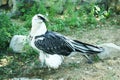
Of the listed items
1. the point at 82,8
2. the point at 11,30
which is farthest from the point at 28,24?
the point at 82,8

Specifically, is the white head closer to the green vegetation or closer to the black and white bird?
the black and white bird

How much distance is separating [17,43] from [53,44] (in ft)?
4.05

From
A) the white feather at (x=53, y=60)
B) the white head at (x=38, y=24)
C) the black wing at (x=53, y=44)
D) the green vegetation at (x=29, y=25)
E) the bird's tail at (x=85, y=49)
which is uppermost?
the white head at (x=38, y=24)

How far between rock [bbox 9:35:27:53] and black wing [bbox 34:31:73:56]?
1033 mm

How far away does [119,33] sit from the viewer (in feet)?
24.9

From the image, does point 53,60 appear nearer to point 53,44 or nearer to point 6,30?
point 53,44

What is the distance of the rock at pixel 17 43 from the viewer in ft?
21.7

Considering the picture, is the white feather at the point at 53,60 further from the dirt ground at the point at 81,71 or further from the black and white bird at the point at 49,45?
the dirt ground at the point at 81,71

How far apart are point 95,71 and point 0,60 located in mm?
1640

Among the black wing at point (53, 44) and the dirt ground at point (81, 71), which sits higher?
the black wing at point (53, 44)

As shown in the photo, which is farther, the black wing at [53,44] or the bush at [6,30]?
the bush at [6,30]

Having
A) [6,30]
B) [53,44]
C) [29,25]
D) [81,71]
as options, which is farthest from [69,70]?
[29,25]

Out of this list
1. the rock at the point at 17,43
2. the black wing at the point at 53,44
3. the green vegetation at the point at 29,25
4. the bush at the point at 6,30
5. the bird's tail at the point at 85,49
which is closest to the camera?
the black wing at the point at 53,44

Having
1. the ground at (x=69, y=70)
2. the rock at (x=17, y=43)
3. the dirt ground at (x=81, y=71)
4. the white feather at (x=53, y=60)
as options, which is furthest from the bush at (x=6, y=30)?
the white feather at (x=53, y=60)
